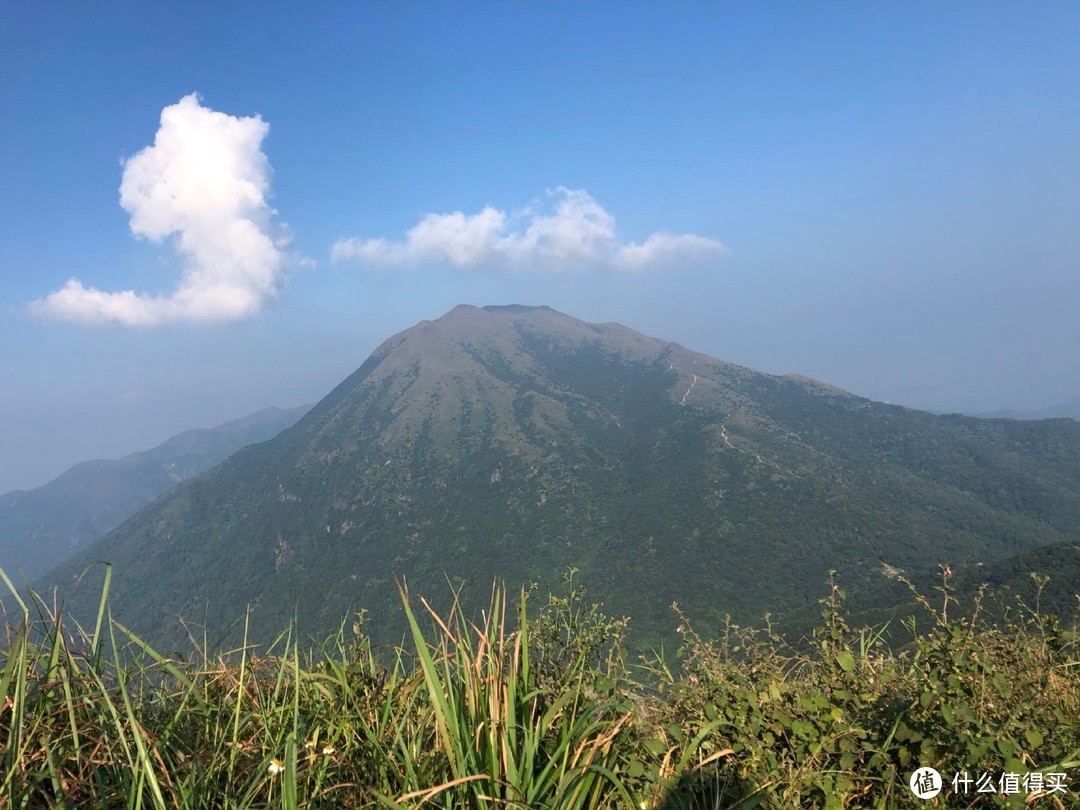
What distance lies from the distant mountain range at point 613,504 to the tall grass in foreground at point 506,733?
50.6m

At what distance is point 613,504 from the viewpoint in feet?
365

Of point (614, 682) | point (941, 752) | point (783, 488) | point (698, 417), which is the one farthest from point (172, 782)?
point (698, 417)

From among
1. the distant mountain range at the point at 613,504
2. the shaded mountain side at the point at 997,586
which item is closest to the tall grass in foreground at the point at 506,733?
the shaded mountain side at the point at 997,586

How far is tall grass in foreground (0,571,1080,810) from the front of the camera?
7.47 feet

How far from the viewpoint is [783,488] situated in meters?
95.9

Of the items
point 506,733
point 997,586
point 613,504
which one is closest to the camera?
point 506,733

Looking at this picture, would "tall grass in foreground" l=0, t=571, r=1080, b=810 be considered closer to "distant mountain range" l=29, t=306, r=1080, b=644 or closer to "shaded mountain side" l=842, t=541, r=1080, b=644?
"shaded mountain side" l=842, t=541, r=1080, b=644

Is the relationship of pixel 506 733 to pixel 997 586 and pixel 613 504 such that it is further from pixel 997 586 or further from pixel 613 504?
pixel 613 504

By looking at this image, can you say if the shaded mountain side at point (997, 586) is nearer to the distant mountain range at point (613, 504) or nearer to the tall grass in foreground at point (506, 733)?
the distant mountain range at point (613, 504)

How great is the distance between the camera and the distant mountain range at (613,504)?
80562 mm

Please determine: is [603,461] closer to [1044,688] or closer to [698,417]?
[698,417]

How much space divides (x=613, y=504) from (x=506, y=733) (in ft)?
367

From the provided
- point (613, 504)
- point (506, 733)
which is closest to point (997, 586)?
point (506, 733)

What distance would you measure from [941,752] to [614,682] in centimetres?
165
